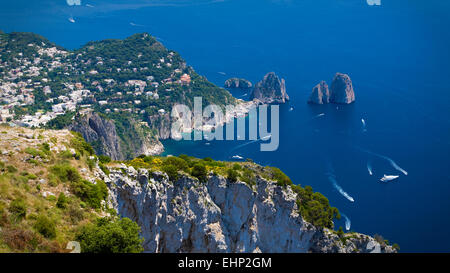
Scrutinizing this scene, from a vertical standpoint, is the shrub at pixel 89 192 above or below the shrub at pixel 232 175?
above

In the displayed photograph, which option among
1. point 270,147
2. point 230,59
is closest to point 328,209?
point 270,147

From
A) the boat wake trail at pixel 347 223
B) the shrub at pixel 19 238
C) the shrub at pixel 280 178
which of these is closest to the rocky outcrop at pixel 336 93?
the boat wake trail at pixel 347 223

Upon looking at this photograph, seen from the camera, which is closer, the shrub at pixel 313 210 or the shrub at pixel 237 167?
the shrub at pixel 237 167

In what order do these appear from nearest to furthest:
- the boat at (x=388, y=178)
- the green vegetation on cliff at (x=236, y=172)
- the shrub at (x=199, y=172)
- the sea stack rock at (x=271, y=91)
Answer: the green vegetation on cliff at (x=236, y=172) < the shrub at (x=199, y=172) < the boat at (x=388, y=178) < the sea stack rock at (x=271, y=91)

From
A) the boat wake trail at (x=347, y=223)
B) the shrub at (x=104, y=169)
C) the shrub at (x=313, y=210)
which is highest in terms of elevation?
the shrub at (x=104, y=169)

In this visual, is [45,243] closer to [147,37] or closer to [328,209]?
[328,209]

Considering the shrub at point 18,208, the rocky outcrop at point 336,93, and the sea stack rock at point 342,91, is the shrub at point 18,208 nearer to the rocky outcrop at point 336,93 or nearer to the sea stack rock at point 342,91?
the rocky outcrop at point 336,93

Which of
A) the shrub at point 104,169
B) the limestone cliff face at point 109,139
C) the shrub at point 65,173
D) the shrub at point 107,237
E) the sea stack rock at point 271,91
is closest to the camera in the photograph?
the shrub at point 107,237

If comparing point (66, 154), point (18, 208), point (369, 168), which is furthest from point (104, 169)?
point (369, 168)
